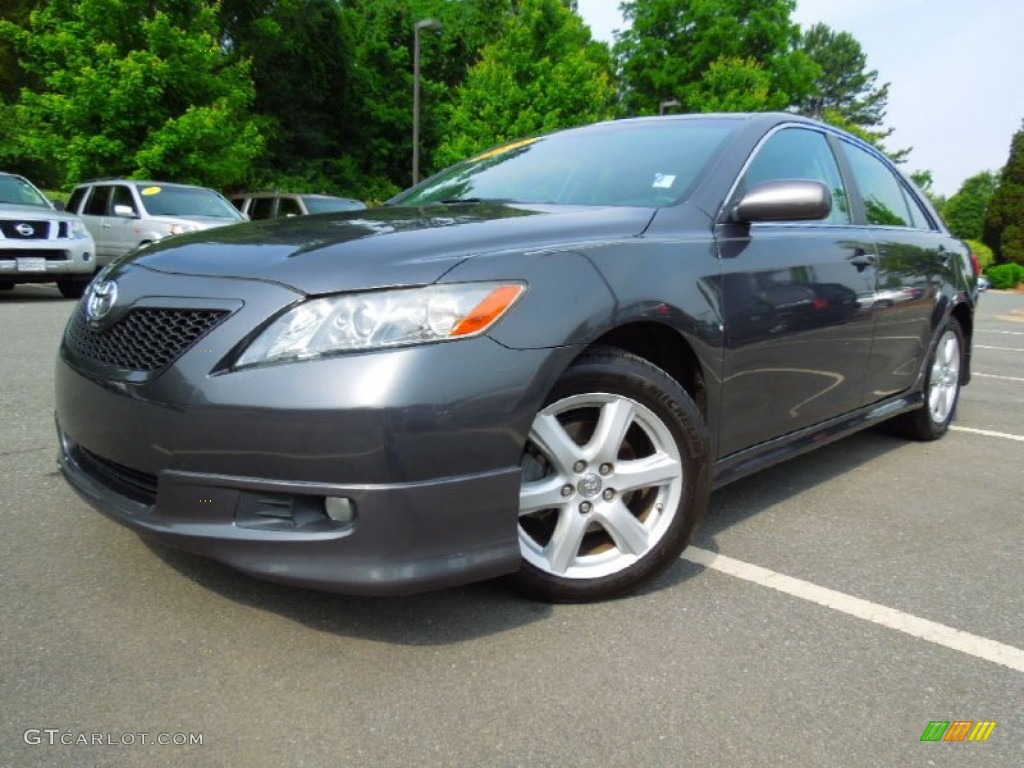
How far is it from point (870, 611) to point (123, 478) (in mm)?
2159

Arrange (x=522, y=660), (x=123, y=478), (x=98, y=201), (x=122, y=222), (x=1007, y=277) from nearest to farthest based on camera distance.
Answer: (x=522, y=660), (x=123, y=478), (x=122, y=222), (x=98, y=201), (x=1007, y=277)

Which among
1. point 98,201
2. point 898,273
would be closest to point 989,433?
point 898,273

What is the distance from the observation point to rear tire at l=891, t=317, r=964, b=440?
4402mm

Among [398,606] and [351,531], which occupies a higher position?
[351,531]

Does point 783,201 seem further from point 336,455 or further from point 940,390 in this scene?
point 940,390

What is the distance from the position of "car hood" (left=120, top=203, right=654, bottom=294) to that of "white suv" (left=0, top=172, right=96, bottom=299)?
887 centimetres

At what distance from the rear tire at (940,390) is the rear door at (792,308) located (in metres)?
1.08

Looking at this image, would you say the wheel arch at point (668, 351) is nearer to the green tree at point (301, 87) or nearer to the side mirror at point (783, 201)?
the side mirror at point (783, 201)

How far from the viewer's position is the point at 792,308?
2.92 meters

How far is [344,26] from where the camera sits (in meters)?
29.4

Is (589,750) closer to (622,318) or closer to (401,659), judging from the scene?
(401,659)

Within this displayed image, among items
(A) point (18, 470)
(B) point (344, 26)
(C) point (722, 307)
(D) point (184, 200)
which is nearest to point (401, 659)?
(C) point (722, 307)

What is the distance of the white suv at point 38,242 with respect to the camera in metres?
9.82

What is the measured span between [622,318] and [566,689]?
99 cm
